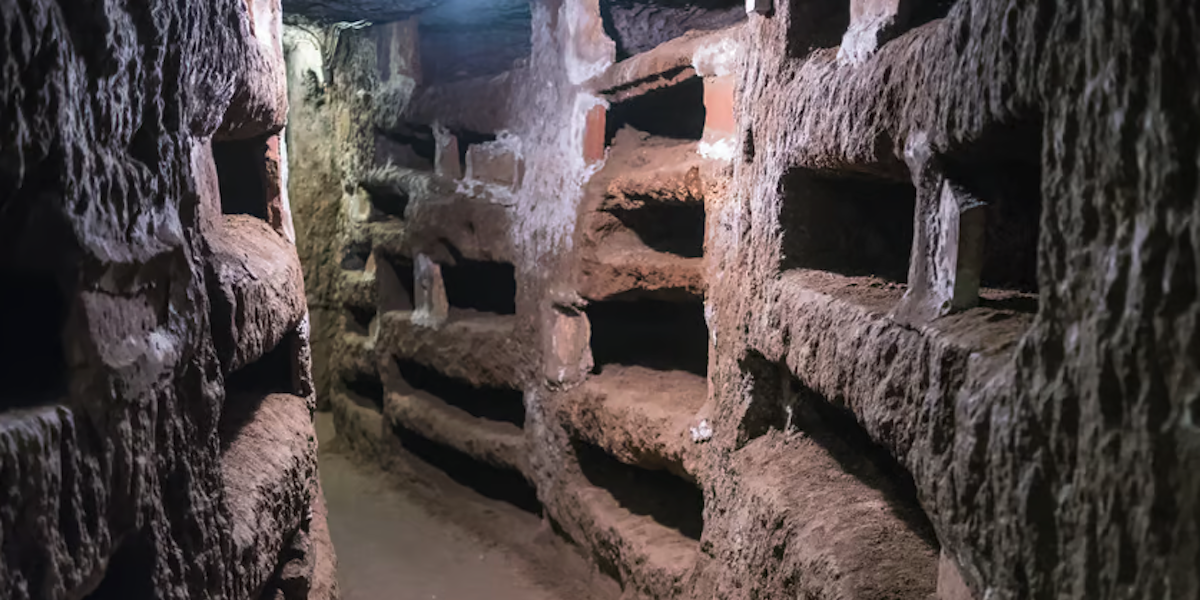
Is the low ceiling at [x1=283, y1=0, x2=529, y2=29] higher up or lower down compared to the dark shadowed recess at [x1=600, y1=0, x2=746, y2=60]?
higher up

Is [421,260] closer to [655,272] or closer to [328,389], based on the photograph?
[328,389]

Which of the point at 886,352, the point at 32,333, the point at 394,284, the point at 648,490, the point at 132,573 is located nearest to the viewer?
the point at 32,333

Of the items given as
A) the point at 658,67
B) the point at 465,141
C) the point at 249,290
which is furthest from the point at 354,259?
the point at 249,290

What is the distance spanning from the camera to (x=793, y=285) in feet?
4.76

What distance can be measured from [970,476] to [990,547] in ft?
0.21

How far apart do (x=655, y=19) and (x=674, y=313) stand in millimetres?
933

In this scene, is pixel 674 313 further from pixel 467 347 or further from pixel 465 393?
pixel 465 393

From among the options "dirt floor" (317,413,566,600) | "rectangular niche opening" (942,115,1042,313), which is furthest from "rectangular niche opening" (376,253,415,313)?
"rectangular niche opening" (942,115,1042,313)

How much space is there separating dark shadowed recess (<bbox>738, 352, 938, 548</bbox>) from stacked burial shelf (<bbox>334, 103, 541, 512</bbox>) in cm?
130

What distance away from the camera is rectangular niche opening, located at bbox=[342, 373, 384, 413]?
12.5 ft

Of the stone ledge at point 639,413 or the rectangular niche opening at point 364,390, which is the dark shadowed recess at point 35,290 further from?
the rectangular niche opening at point 364,390

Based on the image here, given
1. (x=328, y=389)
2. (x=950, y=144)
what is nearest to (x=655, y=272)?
(x=950, y=144)

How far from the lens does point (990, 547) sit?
728 millimetres

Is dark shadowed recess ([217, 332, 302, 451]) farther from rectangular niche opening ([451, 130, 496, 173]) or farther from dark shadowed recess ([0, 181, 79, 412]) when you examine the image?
rectangular niche opening ([451, 130, 496, 173])
